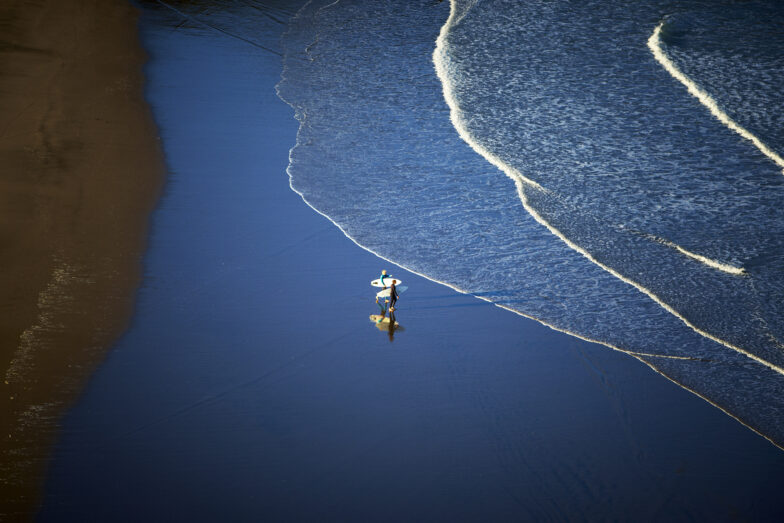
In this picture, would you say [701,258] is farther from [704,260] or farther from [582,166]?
[582,166]

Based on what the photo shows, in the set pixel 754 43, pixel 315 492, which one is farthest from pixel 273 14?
pixel 315 492

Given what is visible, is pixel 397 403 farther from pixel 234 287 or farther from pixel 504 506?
pixel 234 287

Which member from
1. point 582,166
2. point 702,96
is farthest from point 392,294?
point 702,96

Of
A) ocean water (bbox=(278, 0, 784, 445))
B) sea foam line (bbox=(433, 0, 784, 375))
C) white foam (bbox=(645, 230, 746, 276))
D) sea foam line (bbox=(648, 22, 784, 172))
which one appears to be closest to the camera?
sea foam line (bbox=(433, 0, 784, 375))

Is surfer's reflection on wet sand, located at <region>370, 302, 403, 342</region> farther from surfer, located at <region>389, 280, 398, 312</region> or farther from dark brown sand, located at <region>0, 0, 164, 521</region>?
dark brown sand, located at <region>0, 0, 164, 521</region>

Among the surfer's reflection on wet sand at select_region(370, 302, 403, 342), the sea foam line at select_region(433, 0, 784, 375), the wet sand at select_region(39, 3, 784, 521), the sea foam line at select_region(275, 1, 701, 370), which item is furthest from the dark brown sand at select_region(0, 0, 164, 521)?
the sea foam line at select_region(433, 0, 784, 375)

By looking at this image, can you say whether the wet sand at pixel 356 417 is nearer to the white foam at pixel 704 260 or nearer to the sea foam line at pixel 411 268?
the sea foam line at pixel 411 268
